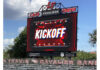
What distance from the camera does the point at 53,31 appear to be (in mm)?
14750

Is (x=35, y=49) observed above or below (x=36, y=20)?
below

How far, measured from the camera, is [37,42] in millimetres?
15844

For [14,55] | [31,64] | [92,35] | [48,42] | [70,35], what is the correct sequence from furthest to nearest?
1. [92,35]
2. [14,55]
3. [48,42]
4. [70,35]
5. [31,64]

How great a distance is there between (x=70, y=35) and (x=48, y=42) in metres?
2.13

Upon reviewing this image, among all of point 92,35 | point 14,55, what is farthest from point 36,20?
point 92,35

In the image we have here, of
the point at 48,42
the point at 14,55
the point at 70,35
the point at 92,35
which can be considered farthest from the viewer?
the point at 92,35

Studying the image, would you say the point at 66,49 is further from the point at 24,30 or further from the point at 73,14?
the point at 24,30

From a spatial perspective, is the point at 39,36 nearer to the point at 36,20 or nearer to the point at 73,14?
the point at 36,20

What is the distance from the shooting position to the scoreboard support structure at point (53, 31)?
1385cm

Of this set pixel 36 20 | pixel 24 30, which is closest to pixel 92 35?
pixel 24 30

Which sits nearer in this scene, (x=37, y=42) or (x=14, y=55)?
(x=37, y=42)

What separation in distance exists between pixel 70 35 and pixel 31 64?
3.57 meters

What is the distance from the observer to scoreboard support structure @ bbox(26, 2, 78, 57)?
13852mm

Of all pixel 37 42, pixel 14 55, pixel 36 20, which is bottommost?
pixel 14 55
